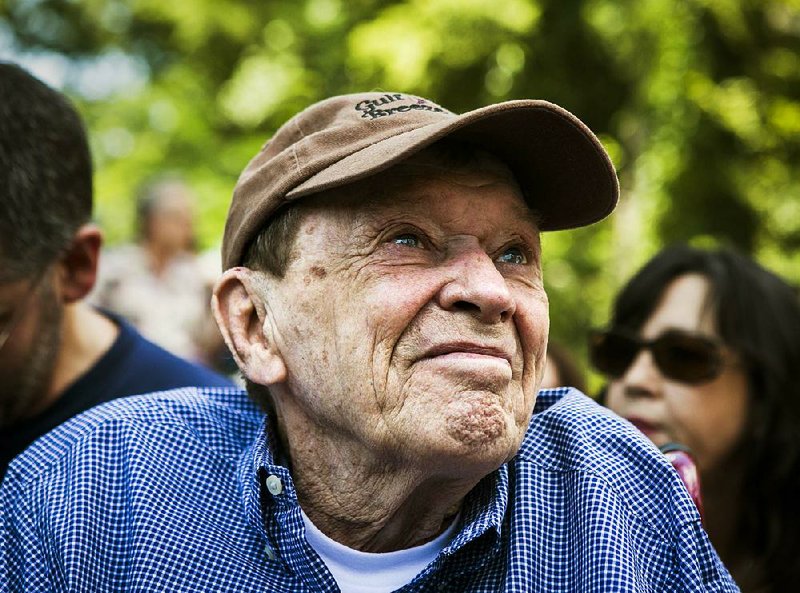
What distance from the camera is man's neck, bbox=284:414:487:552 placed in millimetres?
2006

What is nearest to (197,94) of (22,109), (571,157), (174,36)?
(174,36)

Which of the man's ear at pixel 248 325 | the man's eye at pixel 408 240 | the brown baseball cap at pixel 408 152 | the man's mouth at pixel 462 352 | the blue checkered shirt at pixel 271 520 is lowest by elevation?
the blue checkered shirt at pixel 271 520

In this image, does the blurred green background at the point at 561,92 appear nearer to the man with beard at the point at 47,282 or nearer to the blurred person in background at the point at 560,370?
the blurred person in background at the point at 560,370

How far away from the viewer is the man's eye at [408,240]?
78.4 inches

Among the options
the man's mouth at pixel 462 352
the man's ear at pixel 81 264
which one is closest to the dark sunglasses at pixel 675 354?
the man's mouth at pixel 462 352

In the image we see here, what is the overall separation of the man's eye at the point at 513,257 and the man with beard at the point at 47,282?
1.42 meters

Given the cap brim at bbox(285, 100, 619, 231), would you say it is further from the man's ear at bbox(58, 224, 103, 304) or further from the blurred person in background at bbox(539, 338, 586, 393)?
the blurred person in background at bbox(539, 338, 586, 393)

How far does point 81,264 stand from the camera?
2947 mm

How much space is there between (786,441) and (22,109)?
2.73 m

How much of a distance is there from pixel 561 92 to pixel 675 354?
1031 cm

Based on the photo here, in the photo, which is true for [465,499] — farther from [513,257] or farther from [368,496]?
[513,257]

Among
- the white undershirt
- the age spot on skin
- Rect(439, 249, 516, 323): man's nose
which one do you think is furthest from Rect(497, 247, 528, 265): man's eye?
the white undershirt

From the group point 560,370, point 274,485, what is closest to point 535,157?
point 274,485

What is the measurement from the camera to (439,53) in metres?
11.8
